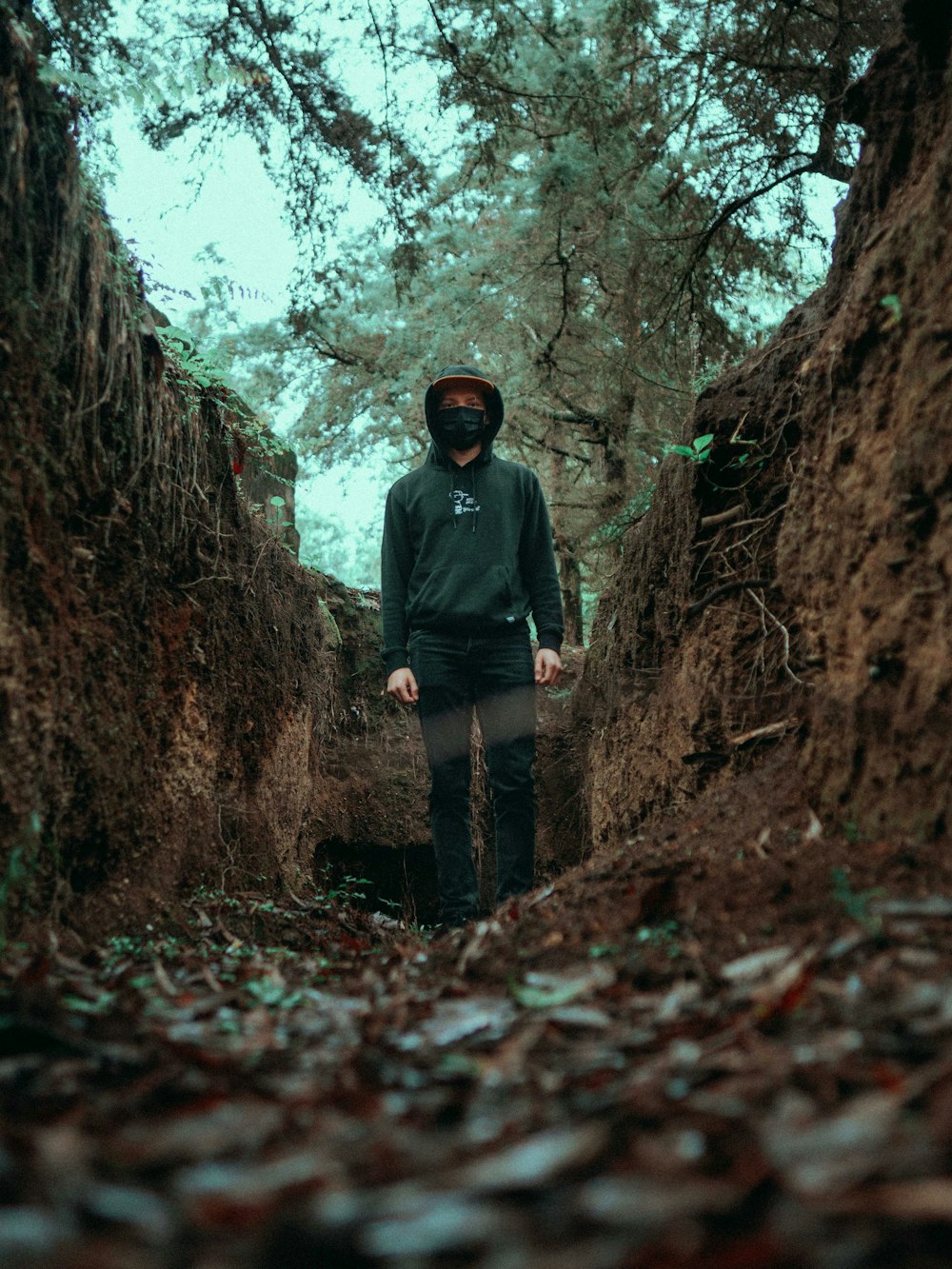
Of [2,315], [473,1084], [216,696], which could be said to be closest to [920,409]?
[473,1084]

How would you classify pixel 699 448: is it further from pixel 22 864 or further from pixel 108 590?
pixel 22 864

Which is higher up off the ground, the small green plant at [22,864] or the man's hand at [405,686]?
the man's hand at [405,686]

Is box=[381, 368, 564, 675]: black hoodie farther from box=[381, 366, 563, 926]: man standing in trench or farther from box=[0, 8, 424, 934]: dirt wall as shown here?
box=[0, 8, 424, 934]: dirt wall

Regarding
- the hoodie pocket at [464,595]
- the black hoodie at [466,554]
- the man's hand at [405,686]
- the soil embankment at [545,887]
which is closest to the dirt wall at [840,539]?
the soil embankment at [545,887]

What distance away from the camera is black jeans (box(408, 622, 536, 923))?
178 inches

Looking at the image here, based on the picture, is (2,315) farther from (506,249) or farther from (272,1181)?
(506,249)

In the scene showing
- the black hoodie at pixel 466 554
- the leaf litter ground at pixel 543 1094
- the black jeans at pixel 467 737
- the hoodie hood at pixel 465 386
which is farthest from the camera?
the hoodie hood at pixel 465 386

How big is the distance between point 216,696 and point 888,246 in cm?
343

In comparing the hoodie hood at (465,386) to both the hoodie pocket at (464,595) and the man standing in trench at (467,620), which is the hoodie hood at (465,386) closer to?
the man standing in trench at (467,620)

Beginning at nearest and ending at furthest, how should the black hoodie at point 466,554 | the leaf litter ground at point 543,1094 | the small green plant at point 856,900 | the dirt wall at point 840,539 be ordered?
the leaf litter ground at point 543,1094, the small green plant at point 856,900, the dirt wall at point 840,539, the black hoodie at point 466,554

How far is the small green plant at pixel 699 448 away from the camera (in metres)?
4.57

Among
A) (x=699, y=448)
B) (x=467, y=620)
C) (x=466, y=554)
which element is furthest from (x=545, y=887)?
(x=699, y=448)

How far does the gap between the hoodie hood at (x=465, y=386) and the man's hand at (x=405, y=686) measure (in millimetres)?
1181

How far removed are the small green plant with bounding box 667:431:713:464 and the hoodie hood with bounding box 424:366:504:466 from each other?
0.98 m
